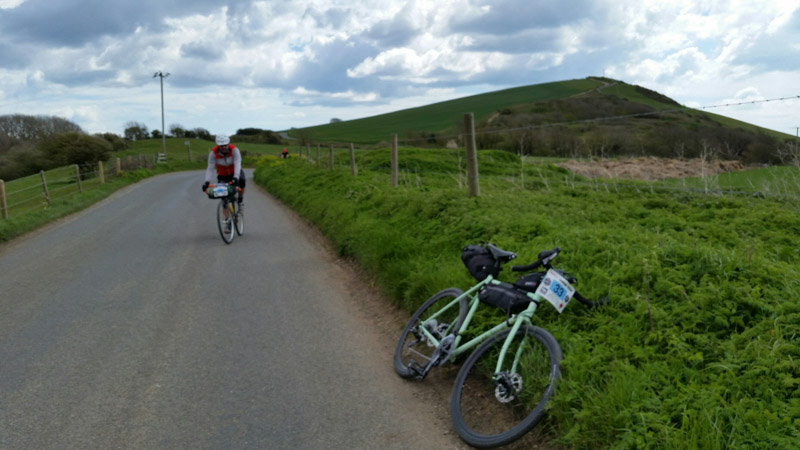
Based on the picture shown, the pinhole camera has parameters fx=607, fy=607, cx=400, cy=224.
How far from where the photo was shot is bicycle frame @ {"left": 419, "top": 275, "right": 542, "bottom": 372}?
4.30m

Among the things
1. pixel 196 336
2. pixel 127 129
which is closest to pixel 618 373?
pixel 196 336

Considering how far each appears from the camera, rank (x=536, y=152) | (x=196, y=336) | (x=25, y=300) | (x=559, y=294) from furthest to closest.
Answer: (x=536, y=152) → (x=25, y=300) → (x=196, y=336) → (x=559, y=294)

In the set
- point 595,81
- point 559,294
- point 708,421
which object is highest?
point 595,81

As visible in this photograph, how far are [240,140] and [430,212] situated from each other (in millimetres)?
94626

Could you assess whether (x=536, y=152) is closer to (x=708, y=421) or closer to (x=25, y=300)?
(x=25, y=300)

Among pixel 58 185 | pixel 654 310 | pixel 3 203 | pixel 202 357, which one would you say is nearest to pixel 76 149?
pixel 58 185

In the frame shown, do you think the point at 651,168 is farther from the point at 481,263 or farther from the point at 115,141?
the point at 115,141

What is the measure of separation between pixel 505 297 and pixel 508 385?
0.85m

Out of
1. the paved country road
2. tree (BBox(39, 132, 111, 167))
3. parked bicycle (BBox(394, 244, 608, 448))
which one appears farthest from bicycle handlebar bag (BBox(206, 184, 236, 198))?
tree (BBox(39, 132, 111, 167))

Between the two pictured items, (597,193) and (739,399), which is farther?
(597,193)

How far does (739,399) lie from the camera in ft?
11.0

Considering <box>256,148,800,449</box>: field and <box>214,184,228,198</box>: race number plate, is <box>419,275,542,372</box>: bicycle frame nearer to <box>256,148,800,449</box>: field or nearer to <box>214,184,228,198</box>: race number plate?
<box>256,148,800,449</box>: field

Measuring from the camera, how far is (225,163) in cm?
1213

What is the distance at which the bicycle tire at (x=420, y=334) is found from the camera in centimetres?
511
